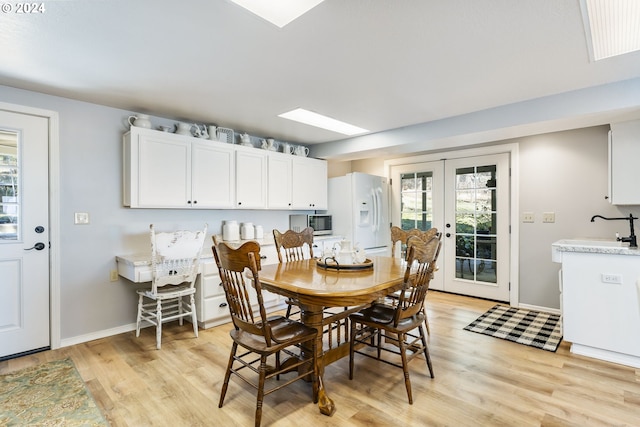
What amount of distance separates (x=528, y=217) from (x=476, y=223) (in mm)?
646

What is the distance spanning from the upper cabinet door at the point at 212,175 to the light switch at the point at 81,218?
0.98 meters

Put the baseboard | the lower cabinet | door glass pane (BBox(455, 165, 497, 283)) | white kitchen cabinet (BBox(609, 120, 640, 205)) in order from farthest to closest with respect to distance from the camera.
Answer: door glass pane (BBox(455, 165, 497, 283))
the baseboard
the lower cabinet
white kitchen cabinet (BBox(609, 120, 640, 205))

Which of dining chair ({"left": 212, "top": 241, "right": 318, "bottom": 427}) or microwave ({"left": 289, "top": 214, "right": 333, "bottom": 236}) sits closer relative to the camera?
dining chair ({"left": 212, "top": 241, "right": 318, "bottom": 427})

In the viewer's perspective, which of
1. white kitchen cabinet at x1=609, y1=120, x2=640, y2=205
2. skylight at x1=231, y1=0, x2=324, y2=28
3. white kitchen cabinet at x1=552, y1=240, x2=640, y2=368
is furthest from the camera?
white kitchen cabinet at x1=609, y1=120, x2=640, y2=205

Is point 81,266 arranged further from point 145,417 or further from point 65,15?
point 65,15

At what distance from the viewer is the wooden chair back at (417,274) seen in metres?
1.98

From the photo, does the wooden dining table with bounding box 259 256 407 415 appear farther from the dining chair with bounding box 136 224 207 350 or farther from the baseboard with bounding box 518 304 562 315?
the baseboard with bounding box 518 304 562 315

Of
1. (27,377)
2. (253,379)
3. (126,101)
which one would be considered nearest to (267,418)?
(253,379)

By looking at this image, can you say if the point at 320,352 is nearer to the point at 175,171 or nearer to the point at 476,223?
the point at 175,171

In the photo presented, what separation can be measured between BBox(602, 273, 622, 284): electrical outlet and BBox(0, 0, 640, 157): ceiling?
1609mm

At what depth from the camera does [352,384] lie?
2248mm

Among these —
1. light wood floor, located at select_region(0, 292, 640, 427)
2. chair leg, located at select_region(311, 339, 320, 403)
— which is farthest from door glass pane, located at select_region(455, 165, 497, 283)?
chair leg, located at select_region(311, 339, 320, 403)

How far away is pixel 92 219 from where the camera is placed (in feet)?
10.1

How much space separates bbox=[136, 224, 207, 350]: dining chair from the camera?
2881 millimetres
